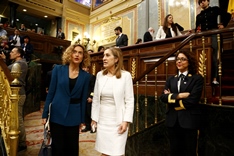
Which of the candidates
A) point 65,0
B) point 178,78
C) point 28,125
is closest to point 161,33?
point 178,78

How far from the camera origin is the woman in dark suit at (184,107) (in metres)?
1.90

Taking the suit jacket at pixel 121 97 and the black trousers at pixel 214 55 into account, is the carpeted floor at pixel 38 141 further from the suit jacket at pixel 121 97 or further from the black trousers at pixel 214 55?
the black trousers at pixel 214 55

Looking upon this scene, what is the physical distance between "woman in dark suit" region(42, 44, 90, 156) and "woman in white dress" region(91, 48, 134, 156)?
167 millimetres

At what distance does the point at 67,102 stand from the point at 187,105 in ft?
3.98

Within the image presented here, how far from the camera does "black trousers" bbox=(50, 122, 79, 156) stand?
68.7 inches

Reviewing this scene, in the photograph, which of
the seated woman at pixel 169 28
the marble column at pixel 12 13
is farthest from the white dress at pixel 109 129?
the marble column at pixel 12 13

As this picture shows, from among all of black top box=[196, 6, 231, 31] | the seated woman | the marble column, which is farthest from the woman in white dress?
the marble column

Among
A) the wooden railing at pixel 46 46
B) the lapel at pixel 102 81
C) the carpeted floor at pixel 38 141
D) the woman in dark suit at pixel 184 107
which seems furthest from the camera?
the wooden railing at pixel 46 46

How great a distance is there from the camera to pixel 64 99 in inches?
69.0

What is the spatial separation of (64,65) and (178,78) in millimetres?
1284

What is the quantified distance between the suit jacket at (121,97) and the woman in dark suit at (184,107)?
0.56 m

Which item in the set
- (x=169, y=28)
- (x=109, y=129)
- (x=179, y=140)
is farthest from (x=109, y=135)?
(x=169, y=28)

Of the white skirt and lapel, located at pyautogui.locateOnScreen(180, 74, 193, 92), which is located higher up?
lapel, located at pyautogui.locateOnScreen(180, 74, 193, 92)

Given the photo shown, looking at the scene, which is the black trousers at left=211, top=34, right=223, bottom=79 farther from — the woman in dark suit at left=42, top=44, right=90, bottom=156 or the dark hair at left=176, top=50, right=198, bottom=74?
the woman in dark suit at left=42, top=44, right=90, bottom=156
